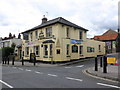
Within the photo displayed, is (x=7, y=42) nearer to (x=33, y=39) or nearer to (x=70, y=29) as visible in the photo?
(x=33, y=39)

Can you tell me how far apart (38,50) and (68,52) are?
556 cm

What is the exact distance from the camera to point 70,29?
21.7 metres

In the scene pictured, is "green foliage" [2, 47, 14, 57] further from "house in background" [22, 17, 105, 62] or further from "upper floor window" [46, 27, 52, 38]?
"upper floor window" [46, 27, 52, 38]

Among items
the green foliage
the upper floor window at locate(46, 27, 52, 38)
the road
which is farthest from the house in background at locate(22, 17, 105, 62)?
the green foliage

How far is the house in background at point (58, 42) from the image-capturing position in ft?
64.7

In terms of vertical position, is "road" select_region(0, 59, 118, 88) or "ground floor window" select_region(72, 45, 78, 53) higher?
"ground floor window" select_region(72, 45, 78, 53)

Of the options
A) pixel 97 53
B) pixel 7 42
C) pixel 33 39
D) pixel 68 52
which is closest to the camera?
pixel 68 52

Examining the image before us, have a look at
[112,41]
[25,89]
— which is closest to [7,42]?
[112,41]

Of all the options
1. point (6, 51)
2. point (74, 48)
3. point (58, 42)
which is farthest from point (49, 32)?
point (6, 51)

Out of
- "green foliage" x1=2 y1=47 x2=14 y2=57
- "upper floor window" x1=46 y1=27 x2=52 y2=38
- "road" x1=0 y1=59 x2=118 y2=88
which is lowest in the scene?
"road" x1=0 y1=59 x2=118 y2=88

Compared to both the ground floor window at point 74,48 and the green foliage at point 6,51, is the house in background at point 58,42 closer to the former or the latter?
the ground floor window at point 74,48

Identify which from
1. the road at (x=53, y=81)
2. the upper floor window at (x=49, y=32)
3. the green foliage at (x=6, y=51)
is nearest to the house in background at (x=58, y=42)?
the upper floor window at (x=49, y=32)

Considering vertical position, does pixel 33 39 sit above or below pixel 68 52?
above

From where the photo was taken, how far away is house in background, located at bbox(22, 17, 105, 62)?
1972 centimetres
